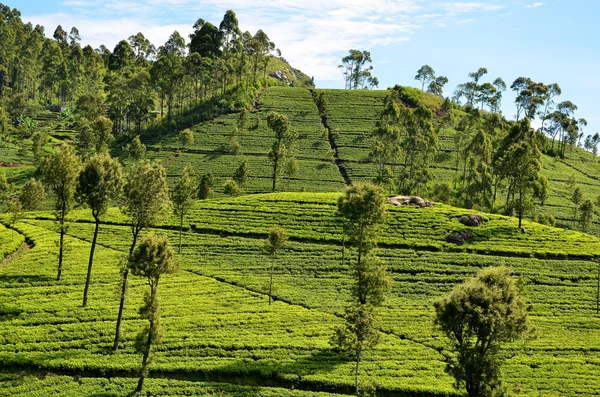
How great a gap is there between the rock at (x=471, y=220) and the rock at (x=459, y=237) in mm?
3483

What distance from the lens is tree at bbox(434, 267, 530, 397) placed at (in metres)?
28.0

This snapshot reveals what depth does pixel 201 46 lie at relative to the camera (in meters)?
152

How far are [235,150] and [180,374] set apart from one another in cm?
8944

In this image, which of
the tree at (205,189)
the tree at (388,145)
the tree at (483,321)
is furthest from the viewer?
the tree at (388,145)

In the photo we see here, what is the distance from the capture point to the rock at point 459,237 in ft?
234

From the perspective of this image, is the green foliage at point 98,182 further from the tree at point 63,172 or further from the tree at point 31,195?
the tree at point 31,195

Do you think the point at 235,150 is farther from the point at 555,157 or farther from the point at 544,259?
the point at 555,157

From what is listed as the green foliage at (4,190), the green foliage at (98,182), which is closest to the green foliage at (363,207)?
the green foliage at (98,182)

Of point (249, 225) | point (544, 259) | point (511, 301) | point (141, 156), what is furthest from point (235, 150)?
point (511, 301)

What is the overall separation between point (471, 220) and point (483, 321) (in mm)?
51894

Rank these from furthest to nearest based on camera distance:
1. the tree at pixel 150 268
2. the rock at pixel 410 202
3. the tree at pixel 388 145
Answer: the tree at pixel 388 145 < the rock at pixel 410 202 < the tree at pixel 150 268

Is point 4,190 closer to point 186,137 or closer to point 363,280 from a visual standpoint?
point 186,137

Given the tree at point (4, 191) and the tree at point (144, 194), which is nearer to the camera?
the tree at point (144, 194)

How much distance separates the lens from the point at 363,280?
133ft
